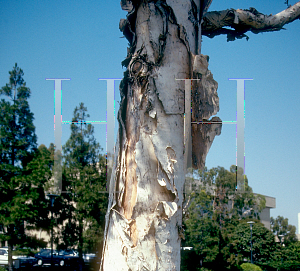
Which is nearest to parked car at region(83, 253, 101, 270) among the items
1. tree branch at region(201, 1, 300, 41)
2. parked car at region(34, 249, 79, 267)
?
parked car at region(34, 249, 79, 267)

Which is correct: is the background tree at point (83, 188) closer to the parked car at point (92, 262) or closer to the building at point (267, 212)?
the parked car at point (92, 262)

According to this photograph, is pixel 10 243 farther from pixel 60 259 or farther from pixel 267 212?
pixel 267 212

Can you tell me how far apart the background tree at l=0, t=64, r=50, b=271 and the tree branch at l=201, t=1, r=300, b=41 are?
18166mm

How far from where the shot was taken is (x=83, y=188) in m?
20.2

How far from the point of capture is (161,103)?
136 centimetres

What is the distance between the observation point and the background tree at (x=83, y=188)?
19.9 m

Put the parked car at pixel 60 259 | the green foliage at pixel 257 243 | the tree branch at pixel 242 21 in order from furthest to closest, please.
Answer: the green foliage at pixel 257 243 < the parked car at pixel 60 259 < the tree branch at pixel 242 21

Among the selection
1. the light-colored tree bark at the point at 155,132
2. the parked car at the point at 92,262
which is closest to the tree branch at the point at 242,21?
the light-colored tree bark at the point at 155,132

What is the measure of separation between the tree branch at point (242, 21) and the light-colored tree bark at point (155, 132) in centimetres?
25

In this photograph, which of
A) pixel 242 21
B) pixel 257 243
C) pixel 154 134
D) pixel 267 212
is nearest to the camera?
pixel 154 134

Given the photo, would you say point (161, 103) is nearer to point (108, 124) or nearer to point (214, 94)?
point (214, 94)

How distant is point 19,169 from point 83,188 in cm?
385

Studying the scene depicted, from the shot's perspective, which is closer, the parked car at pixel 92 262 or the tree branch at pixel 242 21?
the tree branch at pixel 242 21

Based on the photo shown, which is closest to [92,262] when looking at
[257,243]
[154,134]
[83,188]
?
[83,188]
